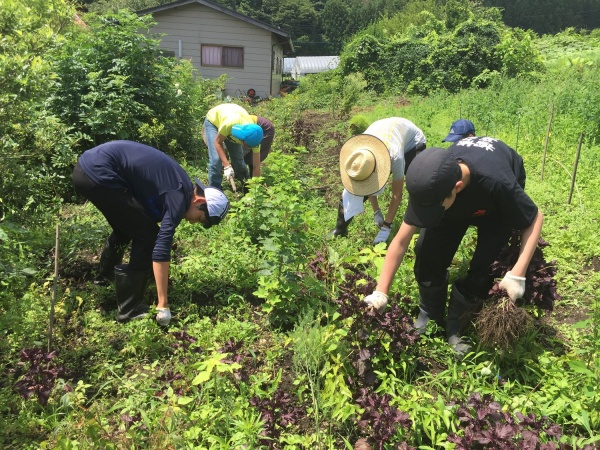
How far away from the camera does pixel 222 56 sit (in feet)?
56.7

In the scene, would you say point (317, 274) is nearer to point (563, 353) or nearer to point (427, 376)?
point (427, 376)

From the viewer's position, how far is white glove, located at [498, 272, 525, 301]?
2.44m

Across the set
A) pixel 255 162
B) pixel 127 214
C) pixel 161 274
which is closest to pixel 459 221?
pixel 161 274

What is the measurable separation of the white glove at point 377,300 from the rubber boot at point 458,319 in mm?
667

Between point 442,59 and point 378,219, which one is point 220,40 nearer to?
point 442,59

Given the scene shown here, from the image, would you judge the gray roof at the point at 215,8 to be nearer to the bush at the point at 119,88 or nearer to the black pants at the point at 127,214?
the bush at the point at 119,88

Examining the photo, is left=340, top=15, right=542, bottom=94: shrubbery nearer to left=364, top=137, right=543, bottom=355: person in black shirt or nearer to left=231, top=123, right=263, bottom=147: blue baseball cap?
left=231, top=123, right=263, bottom=147: blue baseball cap

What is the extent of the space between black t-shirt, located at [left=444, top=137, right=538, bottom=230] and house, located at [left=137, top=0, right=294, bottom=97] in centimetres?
1547

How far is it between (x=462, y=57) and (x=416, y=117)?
296 inches

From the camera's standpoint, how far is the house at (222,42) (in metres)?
16.6

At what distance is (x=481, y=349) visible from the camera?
9.05ft

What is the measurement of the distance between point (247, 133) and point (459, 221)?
2580mm

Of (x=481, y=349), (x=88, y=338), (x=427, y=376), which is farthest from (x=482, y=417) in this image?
(x=88, y=338)

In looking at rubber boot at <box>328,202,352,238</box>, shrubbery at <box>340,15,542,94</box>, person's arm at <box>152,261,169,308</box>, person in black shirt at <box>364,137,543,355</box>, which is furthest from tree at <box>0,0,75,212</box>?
shrubbery at <box>340,15,542,94</box>
